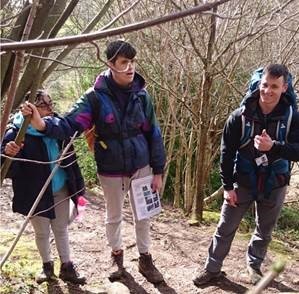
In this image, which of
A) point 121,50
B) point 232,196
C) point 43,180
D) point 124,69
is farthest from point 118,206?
point 121,50

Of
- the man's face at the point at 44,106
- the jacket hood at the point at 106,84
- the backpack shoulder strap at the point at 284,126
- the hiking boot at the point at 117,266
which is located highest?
the jacket hood at the point at 106,84

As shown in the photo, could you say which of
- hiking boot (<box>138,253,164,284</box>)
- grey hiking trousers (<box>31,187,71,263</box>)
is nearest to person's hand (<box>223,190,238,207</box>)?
hiking boot (<box>138,253,164,284</box>)

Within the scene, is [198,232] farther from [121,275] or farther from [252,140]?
[252,140]

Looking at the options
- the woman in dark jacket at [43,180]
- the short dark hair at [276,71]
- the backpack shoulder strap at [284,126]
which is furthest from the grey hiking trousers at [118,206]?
the short dark hair at [276,71]

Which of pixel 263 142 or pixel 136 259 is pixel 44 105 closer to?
pixel 263 142

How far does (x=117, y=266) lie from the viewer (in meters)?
3.99

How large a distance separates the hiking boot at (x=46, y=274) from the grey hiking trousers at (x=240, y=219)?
1192 mm

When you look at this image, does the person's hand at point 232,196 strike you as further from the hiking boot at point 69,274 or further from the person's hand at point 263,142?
the hiking boot at point 69,274

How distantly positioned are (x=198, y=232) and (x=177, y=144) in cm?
390

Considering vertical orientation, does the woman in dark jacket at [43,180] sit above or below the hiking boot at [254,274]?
above

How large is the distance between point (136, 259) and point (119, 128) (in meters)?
1.47

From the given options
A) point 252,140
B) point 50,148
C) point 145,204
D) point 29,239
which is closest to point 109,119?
point 50,148

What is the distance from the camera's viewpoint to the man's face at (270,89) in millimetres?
3426

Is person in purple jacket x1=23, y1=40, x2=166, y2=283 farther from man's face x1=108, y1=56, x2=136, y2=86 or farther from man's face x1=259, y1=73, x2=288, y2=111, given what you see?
man's face x1=259, y1=73, x2=288, y2=111
